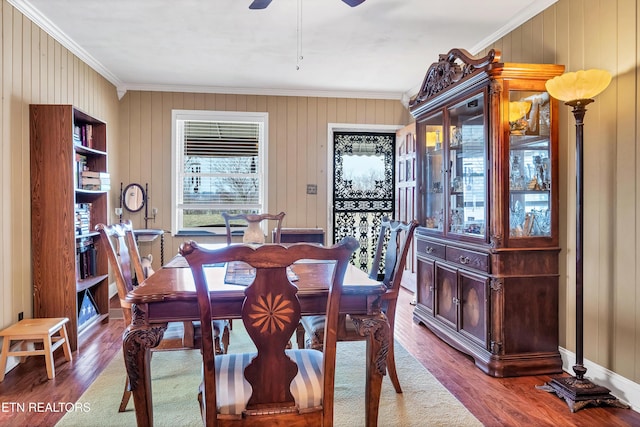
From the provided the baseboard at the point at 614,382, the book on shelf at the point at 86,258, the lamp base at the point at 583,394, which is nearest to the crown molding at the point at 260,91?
the book on shelf at the point at 86,258

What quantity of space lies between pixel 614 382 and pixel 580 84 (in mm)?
1782

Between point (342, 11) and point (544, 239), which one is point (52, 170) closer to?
point (342, 11)

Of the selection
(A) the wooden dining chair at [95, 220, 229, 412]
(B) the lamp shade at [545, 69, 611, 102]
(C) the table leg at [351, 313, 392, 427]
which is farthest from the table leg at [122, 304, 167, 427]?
(B) the lamp shade at [545, 69, 611, 102]

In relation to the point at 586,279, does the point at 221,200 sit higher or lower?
higher

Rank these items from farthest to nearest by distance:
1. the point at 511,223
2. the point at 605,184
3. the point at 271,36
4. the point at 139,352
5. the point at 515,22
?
the point at 271,36, the point at 515,22, the point at 511,223, the point at 605,184, the point at 139,352

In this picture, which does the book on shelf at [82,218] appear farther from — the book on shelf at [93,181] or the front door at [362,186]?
the front door at [362,186]

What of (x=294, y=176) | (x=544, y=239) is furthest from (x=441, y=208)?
(x=294, y=176)

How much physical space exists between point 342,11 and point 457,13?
917 mm

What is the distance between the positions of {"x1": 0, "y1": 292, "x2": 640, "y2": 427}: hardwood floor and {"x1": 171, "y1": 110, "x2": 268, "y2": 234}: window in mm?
2388

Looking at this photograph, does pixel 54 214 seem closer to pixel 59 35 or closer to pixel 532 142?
pixel 59 35

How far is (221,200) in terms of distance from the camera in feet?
18.5

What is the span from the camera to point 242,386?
1.48 m

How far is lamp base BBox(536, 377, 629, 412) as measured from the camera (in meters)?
2.38

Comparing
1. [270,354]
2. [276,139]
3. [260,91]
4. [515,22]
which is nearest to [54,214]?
[270,354]
